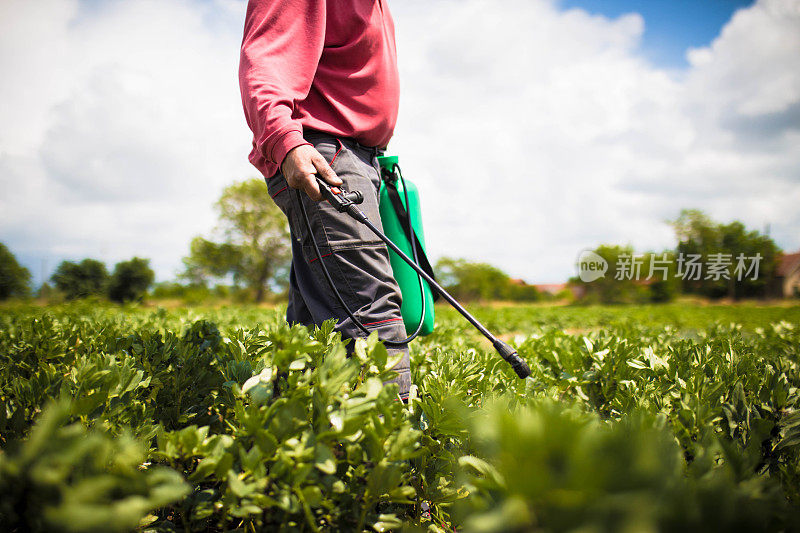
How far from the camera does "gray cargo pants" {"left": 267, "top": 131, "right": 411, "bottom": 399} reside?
5.72 feet

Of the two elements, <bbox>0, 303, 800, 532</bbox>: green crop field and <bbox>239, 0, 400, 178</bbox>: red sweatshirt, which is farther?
<bbox>239, 0, 400, 178</bbox>: red sweatshirt

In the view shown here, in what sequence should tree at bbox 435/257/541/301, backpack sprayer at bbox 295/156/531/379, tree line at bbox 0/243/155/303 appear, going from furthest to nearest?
tree at bbox 435/257/541/301
tree line at bbox 0/243/155/303
backpack sprayer at bbox 295/156/531/379

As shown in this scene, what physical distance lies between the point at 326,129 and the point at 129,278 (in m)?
51.0

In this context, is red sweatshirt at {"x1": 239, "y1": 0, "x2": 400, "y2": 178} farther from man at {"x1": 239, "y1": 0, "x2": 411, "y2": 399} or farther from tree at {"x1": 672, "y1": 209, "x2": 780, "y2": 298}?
tree at {"x1": 672, "y1": 209, "x2": 780, "y2": 298}

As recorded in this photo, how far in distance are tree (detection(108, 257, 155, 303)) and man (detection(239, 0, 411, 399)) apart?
48.8 m

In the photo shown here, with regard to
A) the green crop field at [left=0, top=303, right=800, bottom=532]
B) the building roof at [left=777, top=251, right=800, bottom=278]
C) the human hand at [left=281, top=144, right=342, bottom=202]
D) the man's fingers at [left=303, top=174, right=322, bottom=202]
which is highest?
the building roof at [left=777, top=251, right=800, bottom=278]

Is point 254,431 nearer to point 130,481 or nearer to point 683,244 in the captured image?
point 130,481

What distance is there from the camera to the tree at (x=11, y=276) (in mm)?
34631

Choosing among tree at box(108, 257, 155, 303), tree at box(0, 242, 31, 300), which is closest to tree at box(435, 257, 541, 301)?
tree at box(108, 257, 155, 303)

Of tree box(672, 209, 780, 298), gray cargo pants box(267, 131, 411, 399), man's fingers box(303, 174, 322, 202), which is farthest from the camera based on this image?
tree box(672, 209, 780, 298)

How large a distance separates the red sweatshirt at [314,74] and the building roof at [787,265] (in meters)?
70.3

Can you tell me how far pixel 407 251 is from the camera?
218cm

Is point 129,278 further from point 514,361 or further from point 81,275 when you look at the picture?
point 514,361

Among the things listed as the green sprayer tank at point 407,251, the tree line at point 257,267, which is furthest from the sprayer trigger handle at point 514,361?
the tree line at point 257,267
